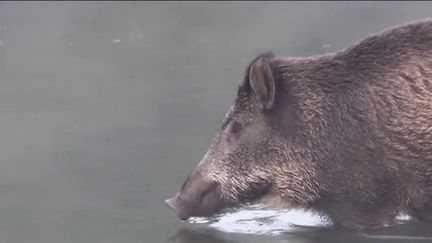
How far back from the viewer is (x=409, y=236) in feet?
22.7

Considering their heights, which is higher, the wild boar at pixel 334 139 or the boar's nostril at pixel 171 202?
the wild boar at pixel 334 139

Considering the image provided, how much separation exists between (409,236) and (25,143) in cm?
383

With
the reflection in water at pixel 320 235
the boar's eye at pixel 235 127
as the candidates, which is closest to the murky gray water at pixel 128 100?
the reflection in water at pixel 320 235

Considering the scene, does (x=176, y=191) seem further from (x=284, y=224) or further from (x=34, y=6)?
(x=34, y=6)

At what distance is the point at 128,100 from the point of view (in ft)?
36.3

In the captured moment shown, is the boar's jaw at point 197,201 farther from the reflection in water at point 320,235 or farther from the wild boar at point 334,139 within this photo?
the reflection in water at point 320,235

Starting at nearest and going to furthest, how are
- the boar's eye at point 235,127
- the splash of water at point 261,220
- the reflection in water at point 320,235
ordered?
the reflection in water at point 320,235 < the splash of water at point 261,220 < the boar's eye at point 235,127

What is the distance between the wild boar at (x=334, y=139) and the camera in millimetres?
6961

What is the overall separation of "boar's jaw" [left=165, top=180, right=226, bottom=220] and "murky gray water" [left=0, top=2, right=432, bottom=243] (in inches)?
3.9

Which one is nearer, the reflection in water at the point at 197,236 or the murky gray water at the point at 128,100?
the reflection in water at the point at 197,236

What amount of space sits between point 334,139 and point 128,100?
4.37 m

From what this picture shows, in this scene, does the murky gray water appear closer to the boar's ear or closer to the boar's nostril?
the boar's nostril

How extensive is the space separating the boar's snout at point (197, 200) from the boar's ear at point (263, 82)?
681 mm

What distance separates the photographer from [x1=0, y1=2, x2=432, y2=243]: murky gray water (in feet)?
23.7
